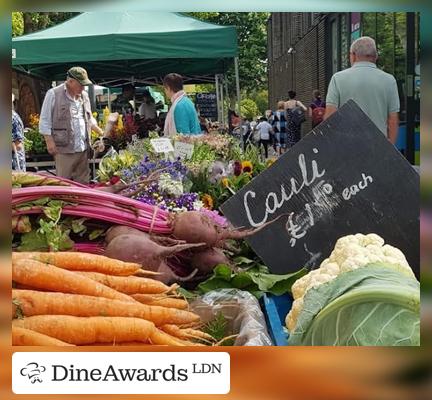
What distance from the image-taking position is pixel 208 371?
1.36 m

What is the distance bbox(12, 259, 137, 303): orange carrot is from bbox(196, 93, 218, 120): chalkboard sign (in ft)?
35.1

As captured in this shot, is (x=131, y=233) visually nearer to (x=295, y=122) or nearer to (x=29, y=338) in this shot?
(x=29, y=338)

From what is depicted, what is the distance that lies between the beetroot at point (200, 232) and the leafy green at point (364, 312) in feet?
2.43

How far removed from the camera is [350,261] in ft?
6.54

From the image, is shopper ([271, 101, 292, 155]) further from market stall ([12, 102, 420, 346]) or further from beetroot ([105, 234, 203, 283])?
beetroot ([105, 234, 203, 283])

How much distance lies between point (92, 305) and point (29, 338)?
323 mm

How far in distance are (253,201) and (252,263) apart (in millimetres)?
429

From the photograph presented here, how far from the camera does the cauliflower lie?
6.49ft

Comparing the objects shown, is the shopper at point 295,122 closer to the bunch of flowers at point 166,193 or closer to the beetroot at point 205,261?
the bunch of flowers at point 166,193

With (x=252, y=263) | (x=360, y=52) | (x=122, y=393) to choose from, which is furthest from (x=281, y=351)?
(x=360, y=52)

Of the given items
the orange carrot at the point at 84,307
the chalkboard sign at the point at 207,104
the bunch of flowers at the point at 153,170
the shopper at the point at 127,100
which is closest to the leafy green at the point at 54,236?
the orange carrot at the point at 84,307

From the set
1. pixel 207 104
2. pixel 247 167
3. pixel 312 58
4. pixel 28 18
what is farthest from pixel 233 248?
pixel 312 58

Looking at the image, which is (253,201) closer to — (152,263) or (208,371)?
(152,263)

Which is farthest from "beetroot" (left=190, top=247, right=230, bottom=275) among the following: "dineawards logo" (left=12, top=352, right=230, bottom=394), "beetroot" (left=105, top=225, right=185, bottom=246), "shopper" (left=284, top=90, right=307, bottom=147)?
"shopper" (left=284, top=90, right=307, bottom=147)
